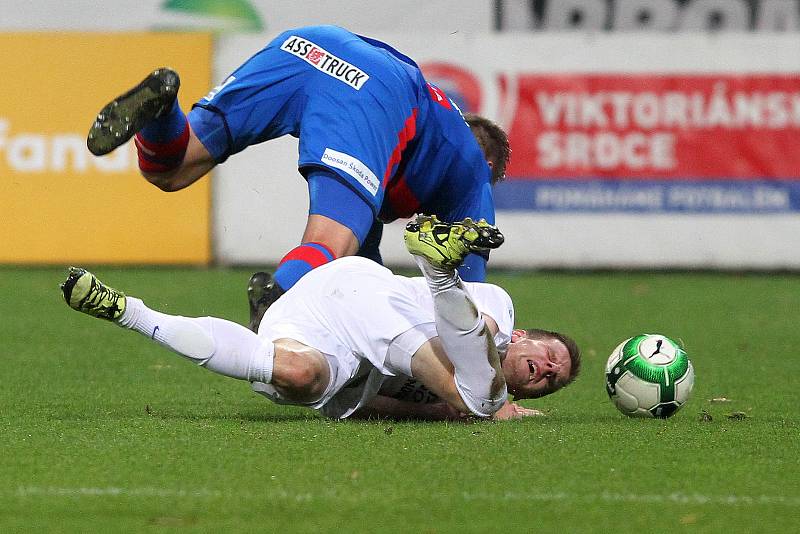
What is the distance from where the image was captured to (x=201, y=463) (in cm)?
454

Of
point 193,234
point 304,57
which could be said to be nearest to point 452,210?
point 304,57

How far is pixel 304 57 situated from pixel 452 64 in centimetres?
716

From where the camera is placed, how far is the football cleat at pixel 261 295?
585 centimetres

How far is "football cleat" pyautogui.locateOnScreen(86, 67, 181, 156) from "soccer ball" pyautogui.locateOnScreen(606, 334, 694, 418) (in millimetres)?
2350

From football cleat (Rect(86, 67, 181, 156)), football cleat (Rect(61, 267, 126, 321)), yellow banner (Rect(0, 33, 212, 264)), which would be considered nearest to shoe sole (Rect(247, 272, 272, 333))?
football cleat (Rect(61, 267, 126, 321))

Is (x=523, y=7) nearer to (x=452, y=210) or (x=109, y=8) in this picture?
(x=109, y=8)

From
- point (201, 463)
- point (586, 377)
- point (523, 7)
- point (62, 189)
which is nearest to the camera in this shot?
point (201, 463)

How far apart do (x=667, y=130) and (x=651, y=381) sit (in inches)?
339

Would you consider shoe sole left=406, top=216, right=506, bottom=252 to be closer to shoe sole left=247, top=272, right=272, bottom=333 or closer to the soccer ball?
shoe sole left=247, top=272, right=272, bottom=333

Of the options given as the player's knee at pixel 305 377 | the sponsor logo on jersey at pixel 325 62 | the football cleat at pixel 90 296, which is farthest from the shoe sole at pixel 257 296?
the sponsor logo on jersey at pixel 325 62

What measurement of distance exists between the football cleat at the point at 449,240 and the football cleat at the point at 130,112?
1.72 m

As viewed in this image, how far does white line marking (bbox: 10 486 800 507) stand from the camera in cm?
404

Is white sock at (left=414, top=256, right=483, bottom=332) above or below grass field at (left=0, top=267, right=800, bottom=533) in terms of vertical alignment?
above

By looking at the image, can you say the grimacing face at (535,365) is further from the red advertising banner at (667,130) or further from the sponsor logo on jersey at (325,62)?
the red advertising banner at (667,130)
